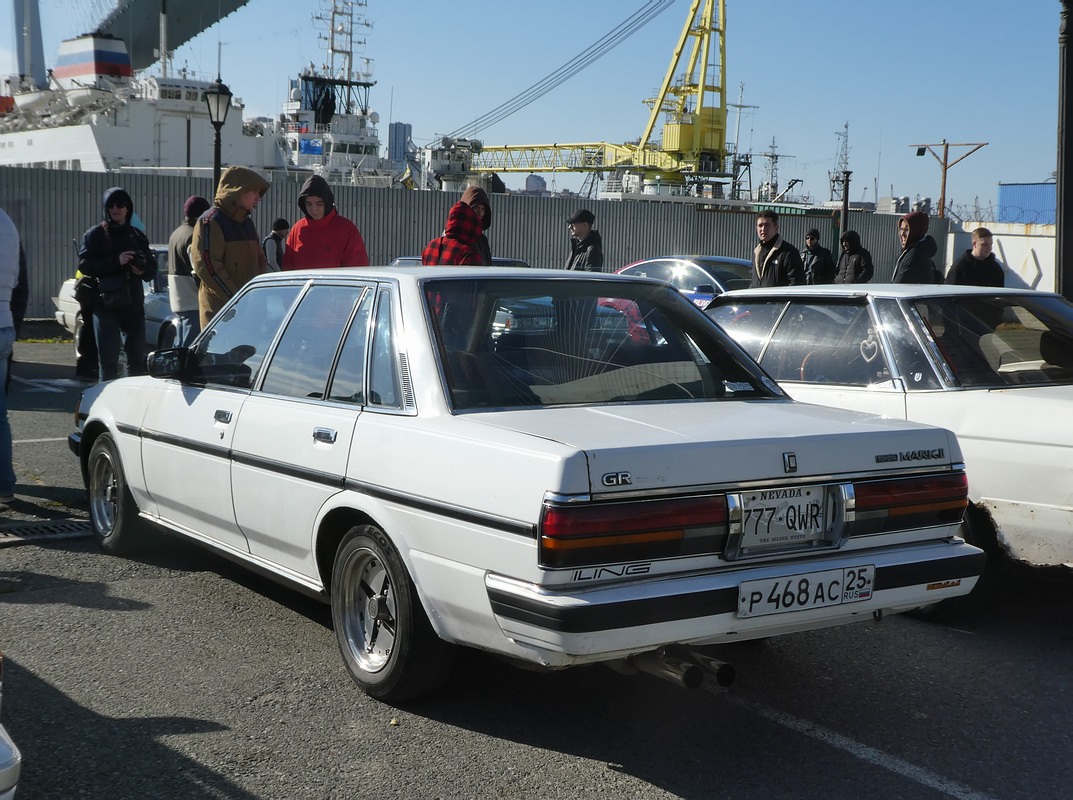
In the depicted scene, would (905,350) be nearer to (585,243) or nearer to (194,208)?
(194,208)

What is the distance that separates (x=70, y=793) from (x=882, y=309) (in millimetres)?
4027

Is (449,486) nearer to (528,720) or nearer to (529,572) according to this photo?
(529,572)

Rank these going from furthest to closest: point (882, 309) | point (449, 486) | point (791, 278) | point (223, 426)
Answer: point (791, 278), point (882, 309), point (223, 426), point (449, 486)

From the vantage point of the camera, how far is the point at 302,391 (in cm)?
Answer: 425

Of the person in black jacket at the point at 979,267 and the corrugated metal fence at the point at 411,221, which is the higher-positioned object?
the corrugated metal fence at the point at 411,221

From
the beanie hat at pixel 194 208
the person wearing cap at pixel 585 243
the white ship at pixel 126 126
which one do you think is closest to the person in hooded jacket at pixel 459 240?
the beanie hat at pixel 194 208

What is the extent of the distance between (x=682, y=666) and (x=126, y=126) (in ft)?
133

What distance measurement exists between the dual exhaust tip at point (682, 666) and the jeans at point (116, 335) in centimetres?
648

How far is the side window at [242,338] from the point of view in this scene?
15.1ft

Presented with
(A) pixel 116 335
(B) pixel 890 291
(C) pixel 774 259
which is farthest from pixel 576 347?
(C) pixel 774 259

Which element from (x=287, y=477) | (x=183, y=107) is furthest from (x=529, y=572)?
(x=183, y=107)

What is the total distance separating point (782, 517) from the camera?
331 cm

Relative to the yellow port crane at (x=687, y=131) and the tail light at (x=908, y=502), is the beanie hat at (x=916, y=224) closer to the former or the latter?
the tail light at (x=908, y=502)

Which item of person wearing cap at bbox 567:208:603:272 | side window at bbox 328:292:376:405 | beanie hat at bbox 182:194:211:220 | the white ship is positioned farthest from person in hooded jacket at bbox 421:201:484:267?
the white ship
